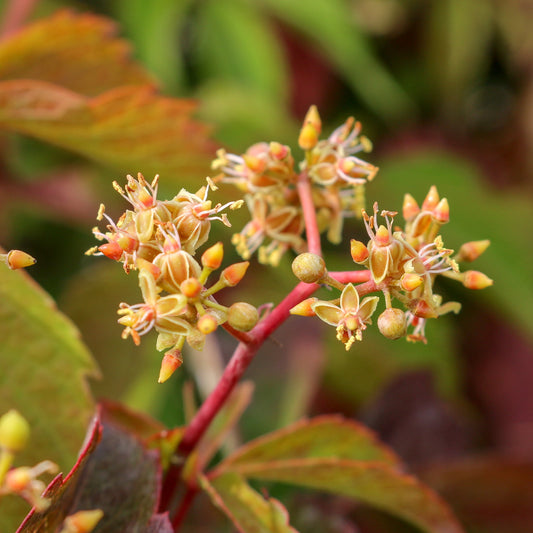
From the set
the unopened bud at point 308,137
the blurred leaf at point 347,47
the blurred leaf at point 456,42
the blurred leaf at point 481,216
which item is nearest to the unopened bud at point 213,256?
the unopened bud at point 308,137

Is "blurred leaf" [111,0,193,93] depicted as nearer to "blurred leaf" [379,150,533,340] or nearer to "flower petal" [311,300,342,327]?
"blurred leaf" [379,150,533,340]

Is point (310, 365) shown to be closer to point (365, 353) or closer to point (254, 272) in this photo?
point (365, 353)

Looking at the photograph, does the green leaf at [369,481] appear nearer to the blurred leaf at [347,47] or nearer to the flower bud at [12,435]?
the flower bud at [12,435]

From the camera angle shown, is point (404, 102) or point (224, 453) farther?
point (404, 102)

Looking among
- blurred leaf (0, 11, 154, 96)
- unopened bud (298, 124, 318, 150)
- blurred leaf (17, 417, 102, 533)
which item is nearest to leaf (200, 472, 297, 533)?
blurred leaf (17, 417, 102, 533)

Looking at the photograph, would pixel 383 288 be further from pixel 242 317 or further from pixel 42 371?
pixel 42 371

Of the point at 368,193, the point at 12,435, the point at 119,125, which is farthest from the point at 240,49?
the point at 12,435

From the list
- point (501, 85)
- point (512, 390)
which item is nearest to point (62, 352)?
point (512, 390)
